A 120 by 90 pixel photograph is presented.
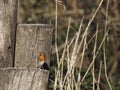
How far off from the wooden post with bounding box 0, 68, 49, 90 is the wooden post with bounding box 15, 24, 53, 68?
326 mm

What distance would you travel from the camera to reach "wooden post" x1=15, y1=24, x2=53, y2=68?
3324mm

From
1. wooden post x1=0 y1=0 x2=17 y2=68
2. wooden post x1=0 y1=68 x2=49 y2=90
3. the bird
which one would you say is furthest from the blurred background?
wooden post x1=0 y1=68 x2=49 y2=90

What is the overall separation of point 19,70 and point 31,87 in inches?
5.0

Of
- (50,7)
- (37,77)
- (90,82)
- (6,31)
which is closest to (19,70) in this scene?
(37,77)

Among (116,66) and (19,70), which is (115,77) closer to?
(116,66)

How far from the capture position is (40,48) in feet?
11.0

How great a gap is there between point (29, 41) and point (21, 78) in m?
0.39

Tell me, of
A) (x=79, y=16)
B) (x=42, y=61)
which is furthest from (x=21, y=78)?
(x=79, y=16)

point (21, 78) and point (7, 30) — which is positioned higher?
point (7, 30)

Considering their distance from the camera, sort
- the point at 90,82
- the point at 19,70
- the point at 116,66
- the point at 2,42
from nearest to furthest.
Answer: the point at 19,70 < the point at 2,42 < the point at 90,82 < the point at 116,66

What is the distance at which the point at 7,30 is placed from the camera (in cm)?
322

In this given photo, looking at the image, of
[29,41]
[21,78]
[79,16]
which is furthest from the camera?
[79,16]

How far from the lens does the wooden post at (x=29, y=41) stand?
3.32 m

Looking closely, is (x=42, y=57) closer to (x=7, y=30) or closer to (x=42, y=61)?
(x=42, y=61)
